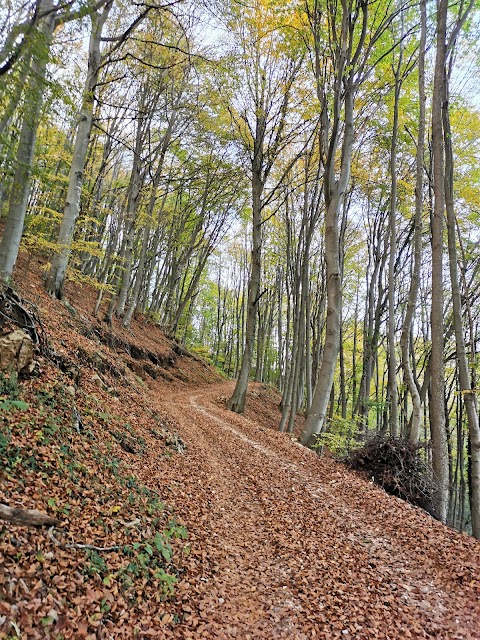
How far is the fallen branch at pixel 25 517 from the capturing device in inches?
110

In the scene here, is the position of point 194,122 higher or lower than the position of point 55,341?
higher

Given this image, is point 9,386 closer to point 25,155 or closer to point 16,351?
point 16,351

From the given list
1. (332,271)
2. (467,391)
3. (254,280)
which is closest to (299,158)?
(254,280)

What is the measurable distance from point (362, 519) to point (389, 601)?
1.76 meters

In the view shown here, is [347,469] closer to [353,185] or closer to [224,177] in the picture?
[353,185]

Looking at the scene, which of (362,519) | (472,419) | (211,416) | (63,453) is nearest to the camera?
(63,453)

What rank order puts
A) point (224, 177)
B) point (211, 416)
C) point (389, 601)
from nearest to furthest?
point (389, 601) → point (211, 416) → point (224, 177)

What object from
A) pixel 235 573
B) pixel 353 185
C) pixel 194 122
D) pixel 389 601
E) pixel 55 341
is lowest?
pixel 235 573

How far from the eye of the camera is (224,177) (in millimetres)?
17359

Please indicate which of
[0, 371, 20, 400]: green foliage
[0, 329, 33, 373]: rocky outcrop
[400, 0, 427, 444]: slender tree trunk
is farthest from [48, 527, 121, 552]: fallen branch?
[400, 0, 427, 444]: slender tree trunk

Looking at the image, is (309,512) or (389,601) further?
(309,512)

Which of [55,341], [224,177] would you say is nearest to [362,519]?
[55,341]

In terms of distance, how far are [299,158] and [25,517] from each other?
14.3 metres

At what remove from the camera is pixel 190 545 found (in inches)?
157
